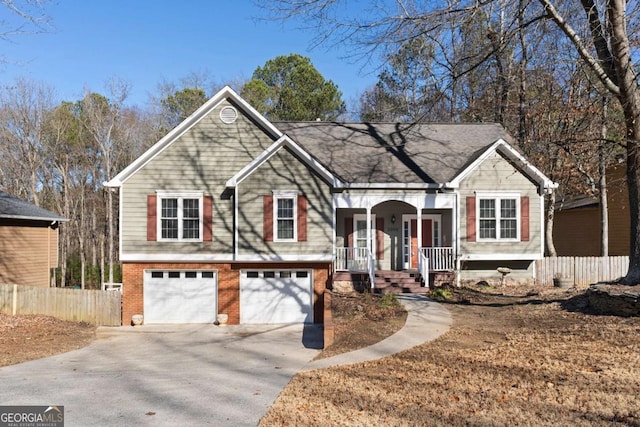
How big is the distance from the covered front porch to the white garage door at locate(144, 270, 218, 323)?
4.73 meters

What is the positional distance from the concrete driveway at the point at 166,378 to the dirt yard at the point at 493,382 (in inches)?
34.2

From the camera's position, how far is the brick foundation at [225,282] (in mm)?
17672

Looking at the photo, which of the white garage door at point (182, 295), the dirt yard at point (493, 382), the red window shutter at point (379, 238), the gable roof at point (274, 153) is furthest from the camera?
the red window shutter at point (379, 238)

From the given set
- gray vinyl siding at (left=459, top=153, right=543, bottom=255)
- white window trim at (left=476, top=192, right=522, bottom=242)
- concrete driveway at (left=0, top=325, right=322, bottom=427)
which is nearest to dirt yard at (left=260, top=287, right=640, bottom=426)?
concrete driveway at (left=0, top=325, right=322, bottom=427)

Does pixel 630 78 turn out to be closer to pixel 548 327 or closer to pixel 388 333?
pixel 548 327

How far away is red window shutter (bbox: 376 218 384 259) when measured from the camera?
Answer: 781 inches

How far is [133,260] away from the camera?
17.6 metres

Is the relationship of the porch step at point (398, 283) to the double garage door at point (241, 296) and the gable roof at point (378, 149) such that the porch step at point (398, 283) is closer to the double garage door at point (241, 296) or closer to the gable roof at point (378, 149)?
the double garage door at point (241, 296)

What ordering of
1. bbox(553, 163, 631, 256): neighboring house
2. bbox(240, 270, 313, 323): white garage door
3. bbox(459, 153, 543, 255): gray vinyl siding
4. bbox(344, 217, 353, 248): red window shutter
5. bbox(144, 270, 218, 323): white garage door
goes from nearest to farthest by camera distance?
1. bbox(144, 270, 218, 323): white garage door
2. bbox(240, 270, 313, 323): white garage door
3. bbox(459, 153, 543, 255): gray vinyl siding
4. bbox(344, 217, 353, 248): red window shutter
5. bbox(553, 163, 631, 256): neighboring house

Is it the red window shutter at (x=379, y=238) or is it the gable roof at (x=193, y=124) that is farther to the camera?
the red window shutter at (x=379, y=238)

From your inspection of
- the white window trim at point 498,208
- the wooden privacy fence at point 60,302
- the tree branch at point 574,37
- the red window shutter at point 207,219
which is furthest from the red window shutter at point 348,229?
the tree branch at point 574,37

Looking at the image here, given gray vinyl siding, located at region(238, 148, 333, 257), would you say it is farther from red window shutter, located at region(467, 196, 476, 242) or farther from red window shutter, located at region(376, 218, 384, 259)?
red window shutter, located at region(467, 196, 476, 242)

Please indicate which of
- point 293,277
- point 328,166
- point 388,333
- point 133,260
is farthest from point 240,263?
point 388,333

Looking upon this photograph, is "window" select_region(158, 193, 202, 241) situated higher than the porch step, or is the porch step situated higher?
"window" select_region(158, 193, 202, 241)
